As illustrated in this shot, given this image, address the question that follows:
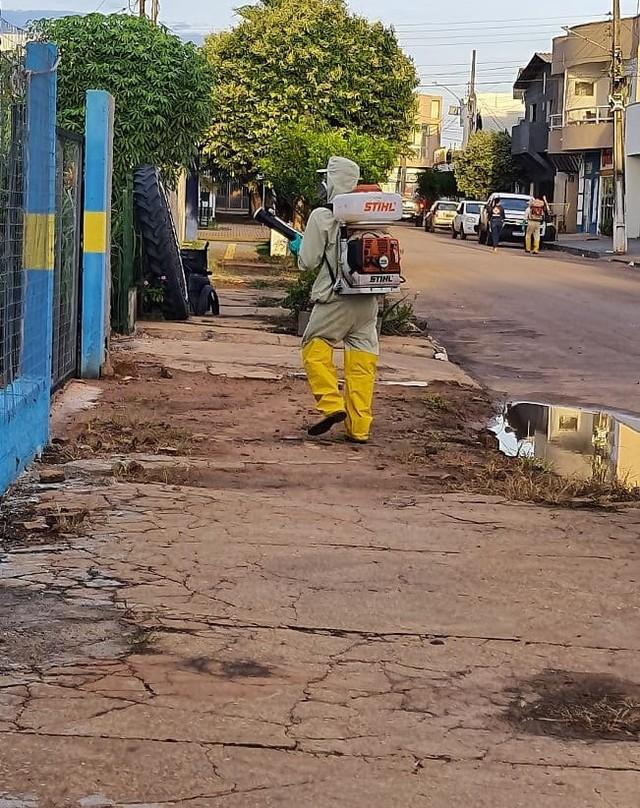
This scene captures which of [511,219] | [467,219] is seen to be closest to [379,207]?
[511,219]

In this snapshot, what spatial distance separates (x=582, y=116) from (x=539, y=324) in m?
41.8

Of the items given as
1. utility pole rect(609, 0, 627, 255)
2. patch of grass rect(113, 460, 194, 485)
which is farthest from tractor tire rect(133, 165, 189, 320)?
utility pole rect(609, 0, 627, 255)

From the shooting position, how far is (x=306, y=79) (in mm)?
41219

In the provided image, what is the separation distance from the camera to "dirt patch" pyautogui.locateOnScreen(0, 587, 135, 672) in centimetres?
452

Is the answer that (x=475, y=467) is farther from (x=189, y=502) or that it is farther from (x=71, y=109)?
(x=71, y=109)

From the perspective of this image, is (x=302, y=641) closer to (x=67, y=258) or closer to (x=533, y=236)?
(x=67, y=258)

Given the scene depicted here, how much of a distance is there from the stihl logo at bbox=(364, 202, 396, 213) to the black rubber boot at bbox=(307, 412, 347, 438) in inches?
51.6

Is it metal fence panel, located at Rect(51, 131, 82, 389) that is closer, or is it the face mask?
the face mask

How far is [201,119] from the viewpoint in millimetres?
16891

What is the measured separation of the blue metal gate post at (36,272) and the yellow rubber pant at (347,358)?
1794 mm

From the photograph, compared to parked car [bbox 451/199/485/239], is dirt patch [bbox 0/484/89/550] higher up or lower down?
lower down

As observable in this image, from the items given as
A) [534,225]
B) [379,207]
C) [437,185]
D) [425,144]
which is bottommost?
[379,207]

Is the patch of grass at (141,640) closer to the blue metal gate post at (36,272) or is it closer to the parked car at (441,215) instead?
the blue metal gate post at (36,272)

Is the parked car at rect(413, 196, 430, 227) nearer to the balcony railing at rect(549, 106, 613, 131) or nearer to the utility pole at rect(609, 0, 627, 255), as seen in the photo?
the balcony railing at rect(549, 106, 613, 131)
